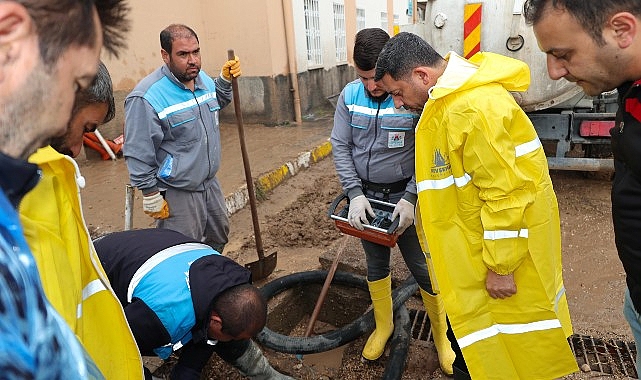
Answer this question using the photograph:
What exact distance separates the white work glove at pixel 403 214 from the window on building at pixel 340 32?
976 centimetres

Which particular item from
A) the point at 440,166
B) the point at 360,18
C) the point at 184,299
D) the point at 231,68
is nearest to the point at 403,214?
the point at 440,166

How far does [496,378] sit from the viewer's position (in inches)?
78.4

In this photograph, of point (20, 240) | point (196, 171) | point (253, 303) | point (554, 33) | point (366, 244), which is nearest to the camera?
point (20, 240)

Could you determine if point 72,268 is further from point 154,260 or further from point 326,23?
point 326,23

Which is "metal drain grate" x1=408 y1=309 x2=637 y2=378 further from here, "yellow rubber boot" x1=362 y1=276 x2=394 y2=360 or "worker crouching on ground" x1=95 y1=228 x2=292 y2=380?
"worker crouching on ground" x1=95 y1=228 x2=292 y2=380

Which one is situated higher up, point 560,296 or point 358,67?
point 358,67

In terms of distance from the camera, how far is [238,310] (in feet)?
6.37

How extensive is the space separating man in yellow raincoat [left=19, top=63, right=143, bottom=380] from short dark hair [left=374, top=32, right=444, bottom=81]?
1.20m

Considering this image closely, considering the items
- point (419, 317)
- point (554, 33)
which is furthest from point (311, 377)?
point (554, 33)

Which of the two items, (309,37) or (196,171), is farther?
(309,37)

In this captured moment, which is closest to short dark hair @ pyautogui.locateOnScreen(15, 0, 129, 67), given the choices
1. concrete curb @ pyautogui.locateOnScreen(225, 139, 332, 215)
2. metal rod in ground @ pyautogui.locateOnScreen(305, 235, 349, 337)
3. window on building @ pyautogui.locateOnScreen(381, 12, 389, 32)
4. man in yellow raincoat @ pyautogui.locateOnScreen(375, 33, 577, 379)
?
man in yellow raincoat @ pyautogui.locateOnScreen(375, 33, 577, 379)

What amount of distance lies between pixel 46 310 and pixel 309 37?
33.3ft

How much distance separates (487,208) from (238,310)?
1.08m

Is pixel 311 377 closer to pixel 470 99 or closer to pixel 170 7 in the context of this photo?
pixel 470 99
